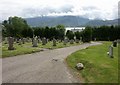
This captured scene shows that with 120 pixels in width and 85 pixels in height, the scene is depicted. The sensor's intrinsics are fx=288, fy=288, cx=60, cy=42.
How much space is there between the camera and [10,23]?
14812 cm

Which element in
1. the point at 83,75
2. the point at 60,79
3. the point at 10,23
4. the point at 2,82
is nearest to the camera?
the point at 2,82

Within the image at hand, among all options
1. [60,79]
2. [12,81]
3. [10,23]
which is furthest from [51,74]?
[10,23]

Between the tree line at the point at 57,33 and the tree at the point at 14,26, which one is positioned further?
the tree at the point at 14,26

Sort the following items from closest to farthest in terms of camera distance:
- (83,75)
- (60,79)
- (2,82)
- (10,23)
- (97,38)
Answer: (2,82), (60,79), (83,75), (97,38), (10,23)

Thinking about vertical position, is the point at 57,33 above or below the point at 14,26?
below

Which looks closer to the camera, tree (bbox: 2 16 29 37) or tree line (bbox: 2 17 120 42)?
tree line (bbox: 2 17 120 42)

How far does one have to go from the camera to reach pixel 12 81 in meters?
13.5

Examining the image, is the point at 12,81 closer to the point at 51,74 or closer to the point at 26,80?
the point at 26,80

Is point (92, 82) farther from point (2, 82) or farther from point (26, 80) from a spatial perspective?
point (2, 82)

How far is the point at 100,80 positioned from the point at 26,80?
3574 mm

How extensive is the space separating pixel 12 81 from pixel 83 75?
4119 mm

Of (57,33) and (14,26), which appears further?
(14,26)

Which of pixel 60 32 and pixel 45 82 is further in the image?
pixel 60 32

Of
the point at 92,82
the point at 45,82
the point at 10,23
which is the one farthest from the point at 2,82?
the point at 10,23
